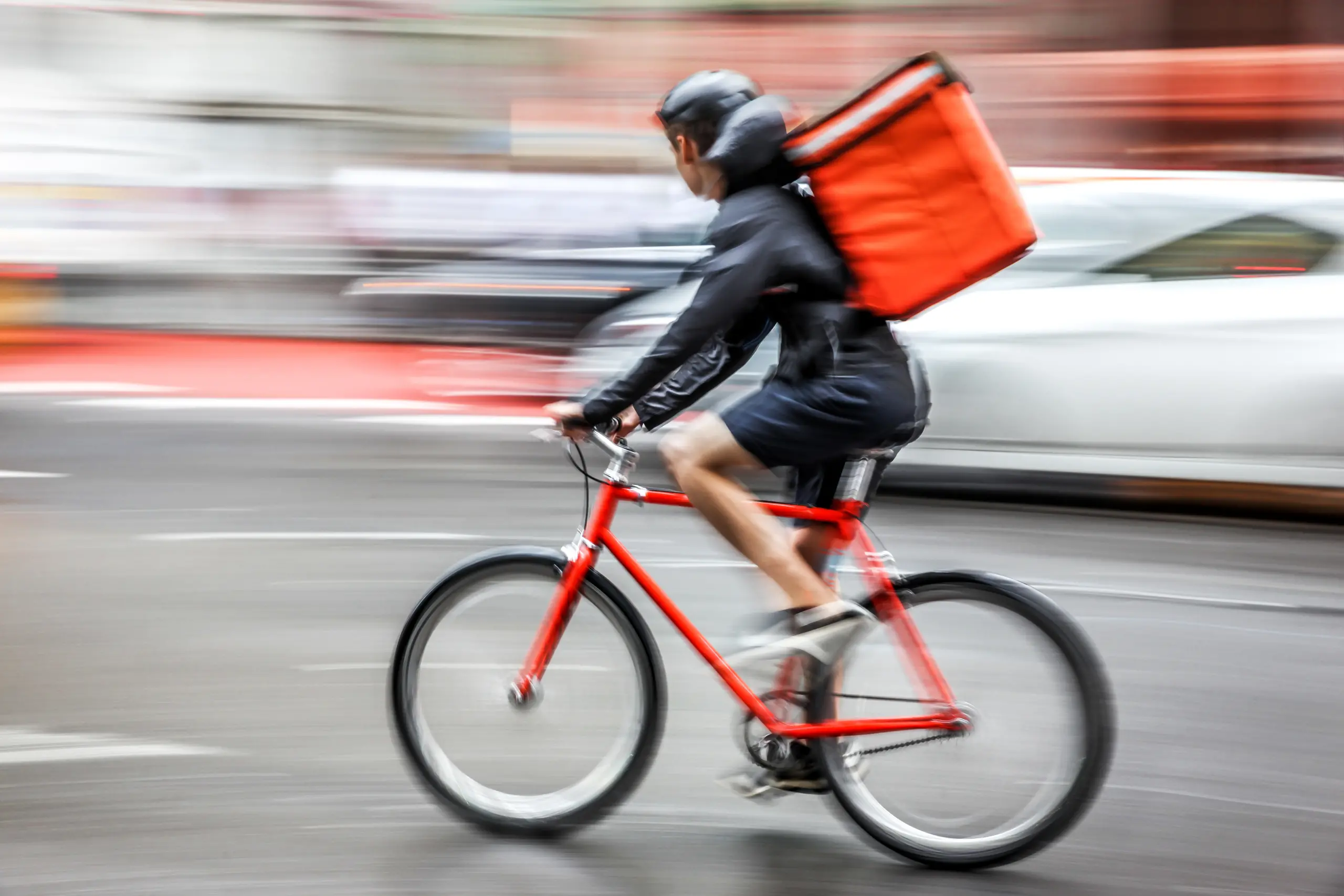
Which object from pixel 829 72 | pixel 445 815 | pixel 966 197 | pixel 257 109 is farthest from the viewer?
pixel 257 109

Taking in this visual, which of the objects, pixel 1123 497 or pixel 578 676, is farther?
pixel 1123 497

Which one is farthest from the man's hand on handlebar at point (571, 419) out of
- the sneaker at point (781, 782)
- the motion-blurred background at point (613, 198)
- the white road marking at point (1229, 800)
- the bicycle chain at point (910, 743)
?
the motion-blurred background at point (613, 198)

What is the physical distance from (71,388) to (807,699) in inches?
374

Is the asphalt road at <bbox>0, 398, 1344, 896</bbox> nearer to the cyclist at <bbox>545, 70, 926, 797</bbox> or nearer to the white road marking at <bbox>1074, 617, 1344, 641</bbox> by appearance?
the white road marking at <bbox>1074, 617, 1344, 641</bbox>

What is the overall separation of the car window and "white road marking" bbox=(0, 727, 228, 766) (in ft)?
15.8

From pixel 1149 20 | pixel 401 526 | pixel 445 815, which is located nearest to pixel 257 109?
pixel 1149 20

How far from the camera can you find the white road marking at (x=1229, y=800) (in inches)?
165

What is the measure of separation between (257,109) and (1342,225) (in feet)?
48.9

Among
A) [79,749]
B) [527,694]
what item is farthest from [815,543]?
[79,749]

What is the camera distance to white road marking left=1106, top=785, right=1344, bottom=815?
4191 mm

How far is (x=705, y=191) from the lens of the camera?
3.66m

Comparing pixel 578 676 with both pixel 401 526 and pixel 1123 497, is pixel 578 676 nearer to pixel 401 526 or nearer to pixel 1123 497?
pixel 401 526

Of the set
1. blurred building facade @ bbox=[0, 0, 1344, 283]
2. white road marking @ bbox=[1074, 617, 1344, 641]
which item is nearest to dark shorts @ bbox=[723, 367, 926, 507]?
white road marking @ bbox=[1074, 617, 1344, 641]

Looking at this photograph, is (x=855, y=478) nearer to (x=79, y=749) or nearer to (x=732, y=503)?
(x=732, y=503)
